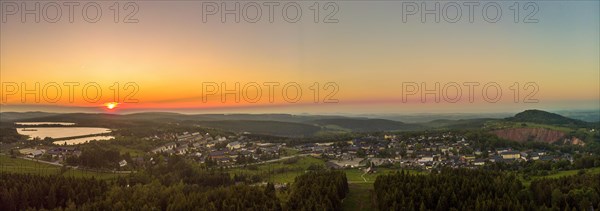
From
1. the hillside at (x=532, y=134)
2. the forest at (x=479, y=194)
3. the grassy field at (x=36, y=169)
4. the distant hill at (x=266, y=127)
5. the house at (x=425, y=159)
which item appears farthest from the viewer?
the distant hill at (x=266, y=127)

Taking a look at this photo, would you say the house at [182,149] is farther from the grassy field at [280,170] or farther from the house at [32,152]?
the house at [32,152]

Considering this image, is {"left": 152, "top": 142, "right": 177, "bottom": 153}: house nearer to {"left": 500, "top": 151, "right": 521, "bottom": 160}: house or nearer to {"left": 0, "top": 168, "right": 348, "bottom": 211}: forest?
{"left": 0, "top": 168, "right": 348, "bottom": 211}: forest

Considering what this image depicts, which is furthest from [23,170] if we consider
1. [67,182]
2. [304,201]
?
[304,201]

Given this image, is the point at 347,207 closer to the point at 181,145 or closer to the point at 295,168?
the point at 295,168

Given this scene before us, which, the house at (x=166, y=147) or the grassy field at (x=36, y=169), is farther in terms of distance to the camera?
the house at (x=166, y=147)

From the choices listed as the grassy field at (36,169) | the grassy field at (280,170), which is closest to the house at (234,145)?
the grassy field at (280,170)
